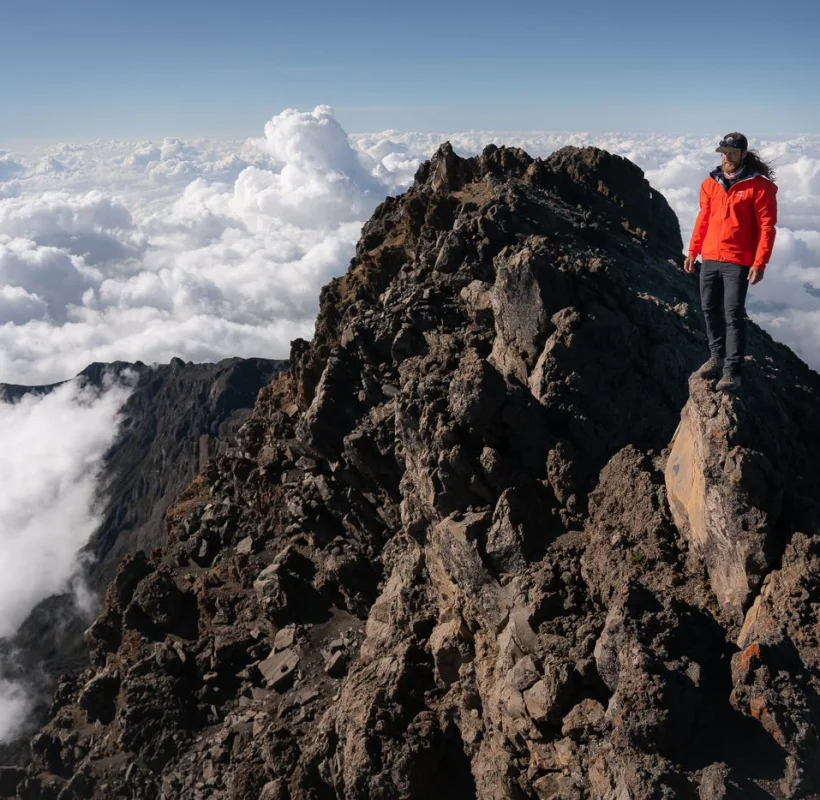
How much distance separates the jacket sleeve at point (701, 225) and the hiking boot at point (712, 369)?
256cm

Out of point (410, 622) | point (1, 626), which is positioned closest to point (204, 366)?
point (1, 626)

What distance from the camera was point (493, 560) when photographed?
19344 mm

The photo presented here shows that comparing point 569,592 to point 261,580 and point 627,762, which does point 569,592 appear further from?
point 261,580

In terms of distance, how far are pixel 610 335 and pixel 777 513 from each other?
30.0ft

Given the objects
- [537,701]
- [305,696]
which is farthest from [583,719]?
[305,696]

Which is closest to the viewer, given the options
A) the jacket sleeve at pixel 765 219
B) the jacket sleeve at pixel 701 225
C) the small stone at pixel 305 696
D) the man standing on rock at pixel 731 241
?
the jacket sleeve at pixel 765 219

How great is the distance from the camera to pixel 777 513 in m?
14.3

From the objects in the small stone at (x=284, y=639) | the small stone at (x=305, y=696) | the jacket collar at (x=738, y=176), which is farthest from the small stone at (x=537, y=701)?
the small stone at (x=284, y=639)

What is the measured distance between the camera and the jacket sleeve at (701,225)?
49.6 feet

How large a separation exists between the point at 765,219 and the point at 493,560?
11.1 meters

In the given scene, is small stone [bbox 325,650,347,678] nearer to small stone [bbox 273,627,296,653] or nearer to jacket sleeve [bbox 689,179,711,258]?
small stone [bbox 273,627,296,653]

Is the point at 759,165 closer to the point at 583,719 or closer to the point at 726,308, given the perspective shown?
the point at 726,308

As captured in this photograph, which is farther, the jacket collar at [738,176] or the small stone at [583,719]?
the small stone at [583,719]

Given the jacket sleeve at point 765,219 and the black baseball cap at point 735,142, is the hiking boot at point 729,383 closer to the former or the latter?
the jacket sleeve at point 765,219
